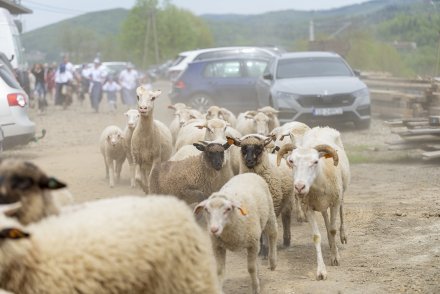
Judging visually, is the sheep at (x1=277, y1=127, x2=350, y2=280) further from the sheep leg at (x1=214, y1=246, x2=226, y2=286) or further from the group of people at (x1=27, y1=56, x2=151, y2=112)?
the group of people at (x1=27, y1=56, x2=151, y2=112)

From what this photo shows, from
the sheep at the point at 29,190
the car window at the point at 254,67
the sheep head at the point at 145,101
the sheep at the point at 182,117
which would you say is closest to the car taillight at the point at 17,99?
the sheep at the point at 182,117

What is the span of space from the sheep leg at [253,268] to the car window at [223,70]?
1496 cm

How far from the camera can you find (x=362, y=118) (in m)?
18.5

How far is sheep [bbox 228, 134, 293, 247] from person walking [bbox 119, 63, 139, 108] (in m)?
21.4

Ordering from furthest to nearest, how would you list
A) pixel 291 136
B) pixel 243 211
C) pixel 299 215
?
pixel 291 136 < pixel 299 215 < pixel 243 211

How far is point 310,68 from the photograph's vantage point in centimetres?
1878

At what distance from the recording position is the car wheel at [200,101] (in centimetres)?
2206

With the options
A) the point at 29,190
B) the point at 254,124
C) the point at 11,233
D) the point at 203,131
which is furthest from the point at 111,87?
the point at 11,233

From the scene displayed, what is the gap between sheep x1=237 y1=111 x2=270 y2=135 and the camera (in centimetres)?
1300

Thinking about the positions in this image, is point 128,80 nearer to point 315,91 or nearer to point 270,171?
point 315,91

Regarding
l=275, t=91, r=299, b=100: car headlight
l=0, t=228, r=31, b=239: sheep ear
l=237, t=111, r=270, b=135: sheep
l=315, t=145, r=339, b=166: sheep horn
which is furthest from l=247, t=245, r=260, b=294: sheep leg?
l=275, t=91, r=299, b=100: car headlight

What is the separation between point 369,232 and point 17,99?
26.4 ft

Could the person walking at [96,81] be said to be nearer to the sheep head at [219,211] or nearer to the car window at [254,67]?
the car window at [254,67]

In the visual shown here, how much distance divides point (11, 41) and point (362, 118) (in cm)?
987
